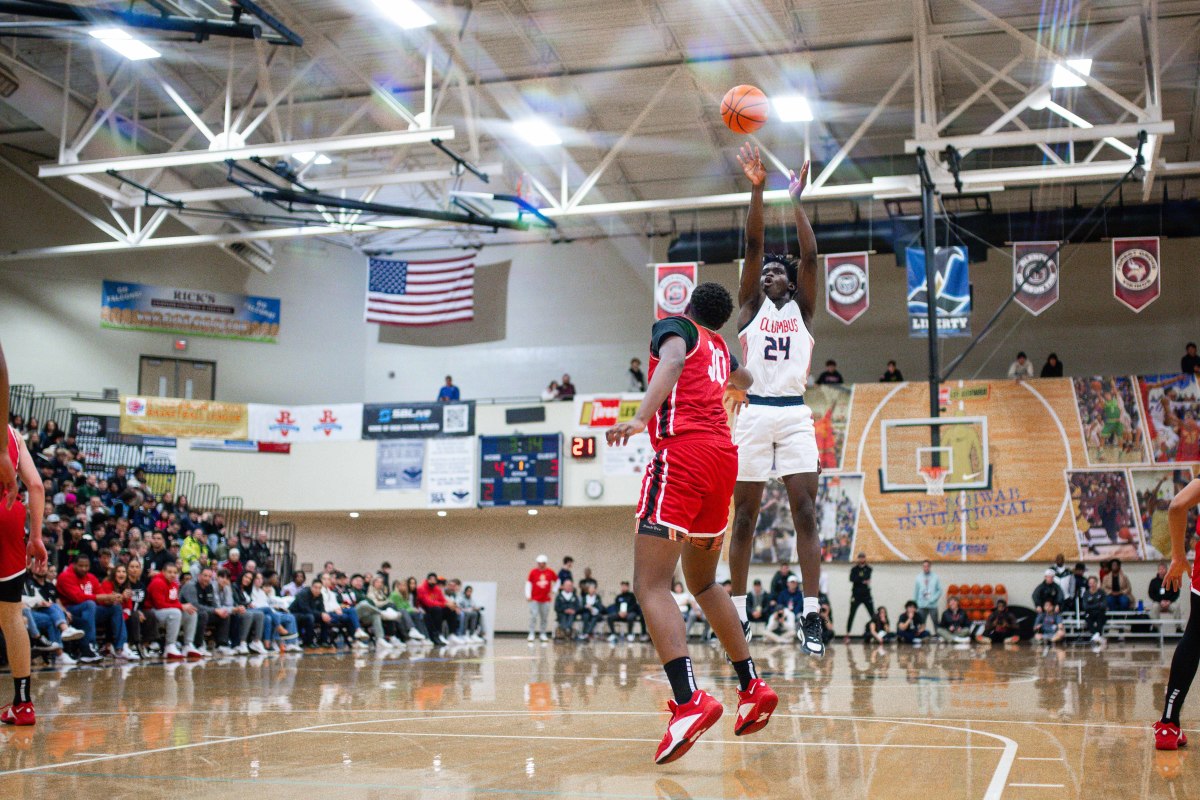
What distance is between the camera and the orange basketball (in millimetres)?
7223

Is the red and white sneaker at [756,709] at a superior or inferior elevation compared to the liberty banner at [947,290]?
inferior

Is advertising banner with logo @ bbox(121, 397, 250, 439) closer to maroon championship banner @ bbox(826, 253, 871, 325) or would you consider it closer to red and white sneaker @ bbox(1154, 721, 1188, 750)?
maroon championship banner @ bbox(826, 253, 871, 325)

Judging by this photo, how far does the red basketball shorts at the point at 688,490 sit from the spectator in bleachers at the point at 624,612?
18.4 metres

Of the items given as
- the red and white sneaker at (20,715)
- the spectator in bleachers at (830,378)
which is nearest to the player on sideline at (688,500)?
the red and white sneaker at (20,715)

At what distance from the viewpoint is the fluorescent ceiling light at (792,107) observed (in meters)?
18.7

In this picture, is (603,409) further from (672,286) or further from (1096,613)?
(1096,613)

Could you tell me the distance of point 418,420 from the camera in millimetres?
26203

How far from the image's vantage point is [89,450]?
77.2 feet

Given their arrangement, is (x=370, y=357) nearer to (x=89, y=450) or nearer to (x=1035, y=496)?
(x=89, y=450)

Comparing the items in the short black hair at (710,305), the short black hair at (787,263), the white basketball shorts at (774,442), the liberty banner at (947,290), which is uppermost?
the liberty banner at (947,290)

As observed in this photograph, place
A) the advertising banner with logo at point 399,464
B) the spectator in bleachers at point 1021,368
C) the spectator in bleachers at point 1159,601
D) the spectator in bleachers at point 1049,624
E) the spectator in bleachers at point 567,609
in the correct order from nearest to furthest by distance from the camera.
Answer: the spectator in bleachers at point 1049,624 < the spectator in bleachers at point 1159,601 < the spectator in bleachers at point 1021,368 < the spectator in bleachers at point 567,609 < the advertising banner with logo at point 399,464

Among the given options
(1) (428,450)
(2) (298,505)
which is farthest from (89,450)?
(1) (428,450)

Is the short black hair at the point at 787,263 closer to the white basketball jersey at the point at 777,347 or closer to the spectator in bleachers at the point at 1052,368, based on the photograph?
the white basketball jersey at the point at 777,347

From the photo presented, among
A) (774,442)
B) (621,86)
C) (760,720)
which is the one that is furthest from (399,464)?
(760,720)
